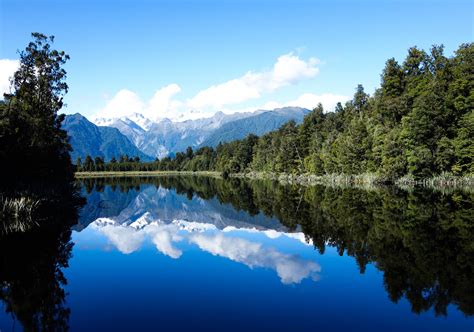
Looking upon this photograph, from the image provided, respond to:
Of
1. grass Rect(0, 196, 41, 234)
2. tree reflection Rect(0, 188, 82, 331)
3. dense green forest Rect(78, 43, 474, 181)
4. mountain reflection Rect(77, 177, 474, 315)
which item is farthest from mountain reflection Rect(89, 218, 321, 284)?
dense green forest Rect(78, 43, 474, 181)

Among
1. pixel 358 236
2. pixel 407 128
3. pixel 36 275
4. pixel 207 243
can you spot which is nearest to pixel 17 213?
pixel 207 243

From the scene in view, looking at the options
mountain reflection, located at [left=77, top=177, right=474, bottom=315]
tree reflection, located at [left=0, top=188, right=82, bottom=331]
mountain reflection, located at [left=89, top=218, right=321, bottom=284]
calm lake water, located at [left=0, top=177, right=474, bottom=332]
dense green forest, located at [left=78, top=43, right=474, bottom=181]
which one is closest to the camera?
calm lake water, located at [left=0, top=177, right=474, bottom=332]

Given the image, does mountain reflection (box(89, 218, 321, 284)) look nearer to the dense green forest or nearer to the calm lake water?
the calm lake water

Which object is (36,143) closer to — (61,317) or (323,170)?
(61,317)

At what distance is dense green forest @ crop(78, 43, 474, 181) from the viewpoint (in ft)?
189

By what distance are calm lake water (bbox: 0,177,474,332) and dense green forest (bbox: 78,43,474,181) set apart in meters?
33.7

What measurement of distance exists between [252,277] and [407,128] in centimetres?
5358

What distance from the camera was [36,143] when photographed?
1471 inches

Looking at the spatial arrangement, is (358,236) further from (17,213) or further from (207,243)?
(17,213)

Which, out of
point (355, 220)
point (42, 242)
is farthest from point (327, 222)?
point (42, 242)

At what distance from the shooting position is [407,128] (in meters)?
60.4

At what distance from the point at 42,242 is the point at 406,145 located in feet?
179

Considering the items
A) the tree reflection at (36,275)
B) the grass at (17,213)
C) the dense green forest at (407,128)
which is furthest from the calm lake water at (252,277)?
the dense green forest at (407,128)

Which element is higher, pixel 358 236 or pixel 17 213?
pixel 17 213
